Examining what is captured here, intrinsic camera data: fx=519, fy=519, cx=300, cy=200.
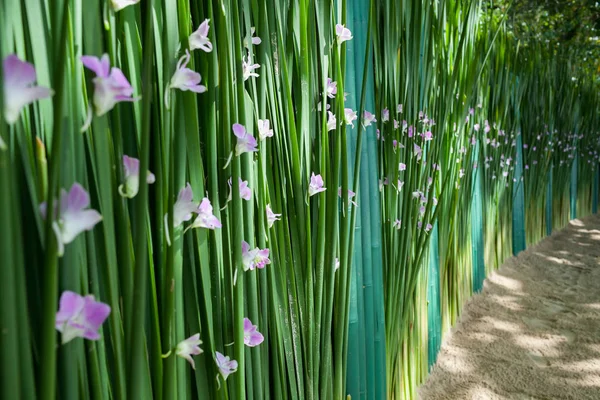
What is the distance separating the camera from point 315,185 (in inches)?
38.3

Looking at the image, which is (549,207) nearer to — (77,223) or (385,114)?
(385,114)

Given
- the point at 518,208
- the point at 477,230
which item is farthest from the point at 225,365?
the point at 518,208

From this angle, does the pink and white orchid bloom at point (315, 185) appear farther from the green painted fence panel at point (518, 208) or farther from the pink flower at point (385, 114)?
the green painted fence panel at point (518, 208)

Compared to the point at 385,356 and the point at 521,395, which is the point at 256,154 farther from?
the point at 521,395

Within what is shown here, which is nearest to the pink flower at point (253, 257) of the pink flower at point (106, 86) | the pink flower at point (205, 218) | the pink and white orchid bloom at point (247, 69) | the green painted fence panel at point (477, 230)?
the pink flower at point (205, 218)

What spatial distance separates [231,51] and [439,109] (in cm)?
108

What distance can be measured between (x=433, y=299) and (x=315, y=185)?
1272mm

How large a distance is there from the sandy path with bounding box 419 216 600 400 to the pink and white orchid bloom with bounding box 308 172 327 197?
4.00 feet

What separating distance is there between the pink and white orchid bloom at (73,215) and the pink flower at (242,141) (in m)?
0.31

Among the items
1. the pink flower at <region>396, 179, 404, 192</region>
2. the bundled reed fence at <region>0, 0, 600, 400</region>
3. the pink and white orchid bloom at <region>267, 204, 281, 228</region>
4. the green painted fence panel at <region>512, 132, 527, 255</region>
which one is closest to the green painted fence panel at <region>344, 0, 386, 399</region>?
the bundled reed fence at <region>0, 0, 600, 400</region>

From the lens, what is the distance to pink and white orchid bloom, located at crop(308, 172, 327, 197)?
3.17ft

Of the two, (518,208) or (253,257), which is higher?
(253,257)

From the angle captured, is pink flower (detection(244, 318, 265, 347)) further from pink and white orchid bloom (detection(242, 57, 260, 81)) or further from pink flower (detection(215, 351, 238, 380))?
pink and white orchid bloom (detection(242, 57, 260, 81))

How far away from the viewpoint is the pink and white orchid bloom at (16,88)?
14.9 inches
